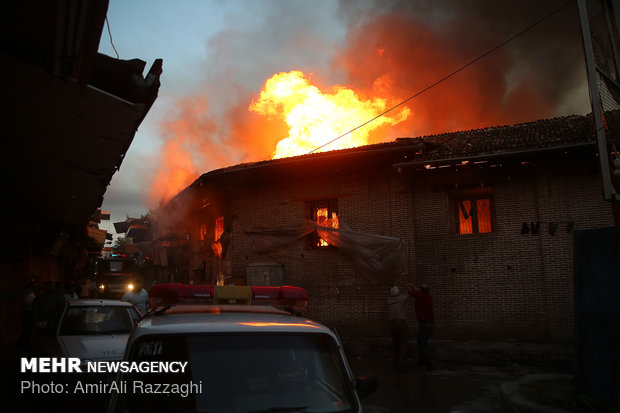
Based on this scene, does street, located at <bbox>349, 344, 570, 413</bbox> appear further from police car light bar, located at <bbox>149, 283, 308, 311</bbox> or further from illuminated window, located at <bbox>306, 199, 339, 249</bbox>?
illuminated window, located at <bbox>306, 199, 339, 249</bbox>

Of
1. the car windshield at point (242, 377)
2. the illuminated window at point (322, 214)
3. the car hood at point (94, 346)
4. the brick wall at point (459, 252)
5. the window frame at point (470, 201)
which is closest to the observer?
the car windshield at point (242, 377)

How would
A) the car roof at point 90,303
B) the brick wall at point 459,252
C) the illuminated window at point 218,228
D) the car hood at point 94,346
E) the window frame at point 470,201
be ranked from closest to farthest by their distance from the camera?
the car hood at point 94,346, the car roof at point 90,303, the brick wall at point 459,252, the window frame at point 470,201, the illuminated window at point 218,228

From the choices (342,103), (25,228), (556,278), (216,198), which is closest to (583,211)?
(556,278)

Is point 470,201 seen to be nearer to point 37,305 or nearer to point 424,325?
point 424,325

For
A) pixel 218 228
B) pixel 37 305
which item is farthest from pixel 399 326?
pixel 218 228

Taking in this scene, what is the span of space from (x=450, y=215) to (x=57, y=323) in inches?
421

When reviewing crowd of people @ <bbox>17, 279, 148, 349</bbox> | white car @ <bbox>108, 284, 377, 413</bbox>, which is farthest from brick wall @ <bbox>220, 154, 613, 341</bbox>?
white car @ <bbox>108, 284, 377, 413</bbox>

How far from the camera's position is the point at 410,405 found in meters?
7.16

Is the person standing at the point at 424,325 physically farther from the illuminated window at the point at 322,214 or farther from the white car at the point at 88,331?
the white car at the point at 88,331

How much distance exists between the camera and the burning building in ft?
39.2

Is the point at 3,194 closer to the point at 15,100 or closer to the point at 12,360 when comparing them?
the point at 12,360

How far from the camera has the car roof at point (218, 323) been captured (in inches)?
111

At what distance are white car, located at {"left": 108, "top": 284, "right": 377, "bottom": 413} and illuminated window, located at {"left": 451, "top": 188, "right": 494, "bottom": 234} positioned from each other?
36.0ft

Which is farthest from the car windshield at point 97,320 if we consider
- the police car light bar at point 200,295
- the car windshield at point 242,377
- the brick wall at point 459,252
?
the brick wall at point 459,252
